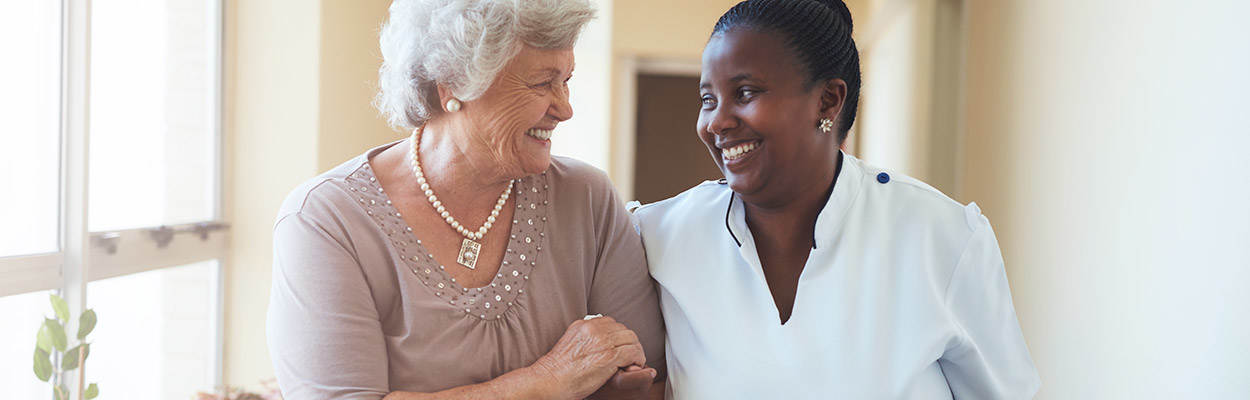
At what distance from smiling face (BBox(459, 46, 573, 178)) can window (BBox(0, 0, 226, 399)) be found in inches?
52.3

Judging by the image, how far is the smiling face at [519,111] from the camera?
1.28 meters

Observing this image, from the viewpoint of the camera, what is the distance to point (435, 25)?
1.25 m

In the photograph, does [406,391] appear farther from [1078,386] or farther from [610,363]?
[1078,386]

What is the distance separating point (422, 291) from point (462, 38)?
1.21 feet

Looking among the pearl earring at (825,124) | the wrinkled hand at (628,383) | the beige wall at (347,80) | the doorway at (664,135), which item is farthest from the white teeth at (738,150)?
the doorway at (664,135)

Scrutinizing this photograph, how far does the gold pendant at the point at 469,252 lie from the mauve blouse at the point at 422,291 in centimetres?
2

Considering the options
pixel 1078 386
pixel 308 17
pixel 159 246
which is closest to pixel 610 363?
pixel 1078 386

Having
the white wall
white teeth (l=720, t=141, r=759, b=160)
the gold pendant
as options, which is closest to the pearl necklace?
the gold pendant

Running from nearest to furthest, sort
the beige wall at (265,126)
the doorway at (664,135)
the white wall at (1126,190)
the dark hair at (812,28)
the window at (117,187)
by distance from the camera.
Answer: the dark hair at (812,28)
the white wall at (1126,190)
the window at (117,187)
the beige wall at (265,126)
the doorway at (664,135)

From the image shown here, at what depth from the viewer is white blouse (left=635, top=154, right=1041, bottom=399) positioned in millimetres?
1280

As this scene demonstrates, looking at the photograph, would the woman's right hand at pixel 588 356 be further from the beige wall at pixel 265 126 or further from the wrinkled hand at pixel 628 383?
the beige wall at pixel 265 126

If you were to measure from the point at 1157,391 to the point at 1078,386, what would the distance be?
0.45 meters

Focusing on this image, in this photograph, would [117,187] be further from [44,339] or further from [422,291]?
[422,291]

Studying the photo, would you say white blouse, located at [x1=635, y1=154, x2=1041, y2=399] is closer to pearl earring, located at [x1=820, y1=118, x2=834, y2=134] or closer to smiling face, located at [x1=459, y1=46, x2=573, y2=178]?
pearl earring, located at [x1=820, y1=118, x2=834, y2=134]
